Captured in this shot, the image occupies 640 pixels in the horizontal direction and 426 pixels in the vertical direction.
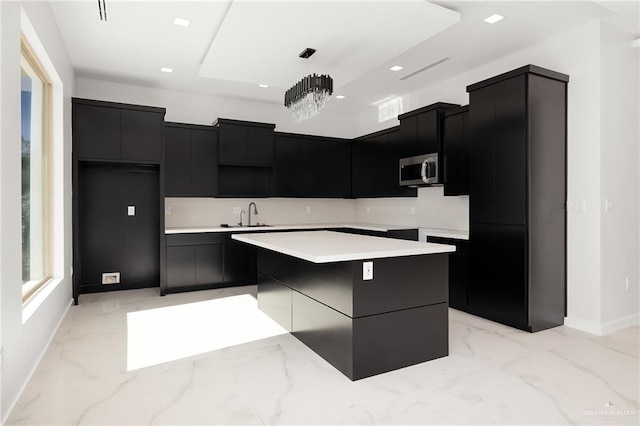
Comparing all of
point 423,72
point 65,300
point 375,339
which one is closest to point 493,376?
point 375,339

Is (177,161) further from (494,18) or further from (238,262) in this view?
(494,18)

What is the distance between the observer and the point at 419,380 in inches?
97.3

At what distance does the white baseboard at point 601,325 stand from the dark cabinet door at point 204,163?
4563 mm

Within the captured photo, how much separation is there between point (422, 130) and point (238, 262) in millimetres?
3044

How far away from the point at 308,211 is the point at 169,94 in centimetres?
283

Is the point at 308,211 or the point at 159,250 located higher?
the point at 308,211

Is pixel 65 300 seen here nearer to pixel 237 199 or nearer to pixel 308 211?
pixel 237 199

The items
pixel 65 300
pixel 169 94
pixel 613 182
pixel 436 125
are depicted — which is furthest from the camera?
pixel 169 94

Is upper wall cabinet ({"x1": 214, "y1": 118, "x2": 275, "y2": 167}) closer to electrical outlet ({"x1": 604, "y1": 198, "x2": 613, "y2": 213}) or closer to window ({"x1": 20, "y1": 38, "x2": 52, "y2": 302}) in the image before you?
window ({"x1": 20, "y1": 38, "x2": 52, "y2": 302})

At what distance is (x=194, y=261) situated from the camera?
5035 millimetres

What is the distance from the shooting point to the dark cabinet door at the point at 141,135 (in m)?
4.68

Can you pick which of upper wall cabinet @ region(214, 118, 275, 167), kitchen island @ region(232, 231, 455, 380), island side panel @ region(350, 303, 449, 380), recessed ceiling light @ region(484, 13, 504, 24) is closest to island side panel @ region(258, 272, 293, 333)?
kitchen island @ region(232, 231, 455, 380)

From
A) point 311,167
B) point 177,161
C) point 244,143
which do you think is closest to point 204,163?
point 177,161

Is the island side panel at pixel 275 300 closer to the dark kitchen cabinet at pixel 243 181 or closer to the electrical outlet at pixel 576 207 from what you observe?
the dark kitchen cabinet at pixel 243 181
